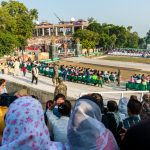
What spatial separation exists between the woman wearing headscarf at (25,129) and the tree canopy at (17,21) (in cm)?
4391

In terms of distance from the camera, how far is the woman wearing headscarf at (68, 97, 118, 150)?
98.3 inches

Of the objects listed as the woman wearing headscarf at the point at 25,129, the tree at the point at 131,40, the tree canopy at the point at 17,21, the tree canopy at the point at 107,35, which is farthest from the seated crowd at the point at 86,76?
the tree at the point at 131,40

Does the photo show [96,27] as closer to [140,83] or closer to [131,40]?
[131,40]

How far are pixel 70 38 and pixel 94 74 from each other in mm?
59174

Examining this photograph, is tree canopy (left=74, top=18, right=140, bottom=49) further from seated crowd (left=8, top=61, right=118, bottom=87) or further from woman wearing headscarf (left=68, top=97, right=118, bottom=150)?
woman wearing headscarf (left=68, top=97, right=118, bottom=150)

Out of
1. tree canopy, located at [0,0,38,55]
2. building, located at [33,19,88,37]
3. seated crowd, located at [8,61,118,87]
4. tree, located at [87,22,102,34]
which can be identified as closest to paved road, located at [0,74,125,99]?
seated crowd, located at [8,61,118,87]

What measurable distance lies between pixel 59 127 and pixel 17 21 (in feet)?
180

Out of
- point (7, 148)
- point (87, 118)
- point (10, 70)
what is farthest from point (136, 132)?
point (10, 70)

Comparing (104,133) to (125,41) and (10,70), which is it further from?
(125,41)

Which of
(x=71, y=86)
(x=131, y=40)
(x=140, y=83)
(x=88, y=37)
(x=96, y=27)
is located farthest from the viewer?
(x=131, y=40)

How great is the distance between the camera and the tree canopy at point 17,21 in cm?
5144

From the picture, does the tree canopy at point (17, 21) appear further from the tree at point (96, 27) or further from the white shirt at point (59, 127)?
the white shirt at point (59, 127)

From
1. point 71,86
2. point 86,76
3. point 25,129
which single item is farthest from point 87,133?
point 86,76

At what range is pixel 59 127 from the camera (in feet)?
15.3
